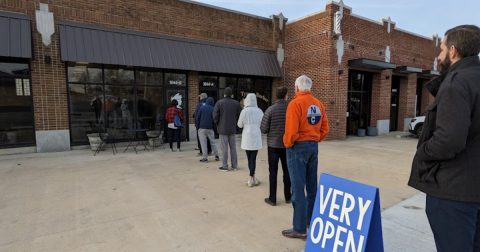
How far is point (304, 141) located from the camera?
3121mm

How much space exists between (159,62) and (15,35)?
4.08 metres

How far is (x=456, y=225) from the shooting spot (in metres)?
1.69

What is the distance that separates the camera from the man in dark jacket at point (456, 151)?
64.1 inches

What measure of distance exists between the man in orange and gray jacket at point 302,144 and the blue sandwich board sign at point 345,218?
0.65 m

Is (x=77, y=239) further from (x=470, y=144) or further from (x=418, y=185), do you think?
(x=470, y=144)

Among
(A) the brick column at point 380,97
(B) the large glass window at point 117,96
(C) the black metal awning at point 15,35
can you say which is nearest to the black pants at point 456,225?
(B) the large glass window at point 117,96

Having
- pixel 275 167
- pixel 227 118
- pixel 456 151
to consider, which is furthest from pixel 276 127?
pixel 227 118

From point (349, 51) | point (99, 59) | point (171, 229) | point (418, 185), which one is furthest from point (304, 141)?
point (349, 51)

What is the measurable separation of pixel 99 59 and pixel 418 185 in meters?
9.27

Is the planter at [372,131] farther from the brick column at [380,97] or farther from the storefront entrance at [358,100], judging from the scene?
the storefront entrance at [358,100]

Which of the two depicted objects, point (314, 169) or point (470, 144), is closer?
point (470, 144)

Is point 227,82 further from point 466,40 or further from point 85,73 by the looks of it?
point 466,40

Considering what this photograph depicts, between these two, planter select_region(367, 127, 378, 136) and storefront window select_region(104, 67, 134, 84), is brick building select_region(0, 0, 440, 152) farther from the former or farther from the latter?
planter select_region(367, 127, 378, 136)

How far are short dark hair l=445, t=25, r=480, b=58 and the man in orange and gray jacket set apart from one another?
60.0 inches
